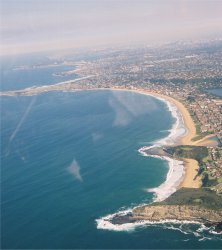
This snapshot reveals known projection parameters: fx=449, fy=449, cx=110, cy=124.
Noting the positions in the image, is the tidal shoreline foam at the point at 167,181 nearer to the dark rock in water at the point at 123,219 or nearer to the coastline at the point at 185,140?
the coastline at the point at 185,140

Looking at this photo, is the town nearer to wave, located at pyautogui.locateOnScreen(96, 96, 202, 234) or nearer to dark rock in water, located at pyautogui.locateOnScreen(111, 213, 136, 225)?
wave, located at pyautogui.locateOnScreen(96, 96, 202, 234)

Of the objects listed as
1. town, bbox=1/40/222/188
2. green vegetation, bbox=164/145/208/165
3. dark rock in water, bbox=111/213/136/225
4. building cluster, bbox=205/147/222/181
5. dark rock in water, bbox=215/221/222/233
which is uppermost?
town, bbox=1/40/222/188

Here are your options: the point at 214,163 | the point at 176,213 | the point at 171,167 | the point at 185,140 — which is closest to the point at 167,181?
the point at 171,167

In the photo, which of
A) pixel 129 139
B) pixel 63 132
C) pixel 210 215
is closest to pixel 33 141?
pixel 63 132

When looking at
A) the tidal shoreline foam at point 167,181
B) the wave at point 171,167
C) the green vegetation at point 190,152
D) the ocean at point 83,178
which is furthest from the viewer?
the green vegetation at point 190,152

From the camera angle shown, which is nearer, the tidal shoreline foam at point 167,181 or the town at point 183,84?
the tidal shoreline foam at point 167,181

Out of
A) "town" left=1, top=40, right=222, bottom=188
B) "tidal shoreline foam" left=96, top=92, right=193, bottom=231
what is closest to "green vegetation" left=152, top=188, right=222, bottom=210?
"tidal shoreline foam" left=96, top=92, right=193, bottom=231

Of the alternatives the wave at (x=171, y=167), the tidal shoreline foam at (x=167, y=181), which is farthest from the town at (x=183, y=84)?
the tidal shoreline foam at (x=167, y=181)
